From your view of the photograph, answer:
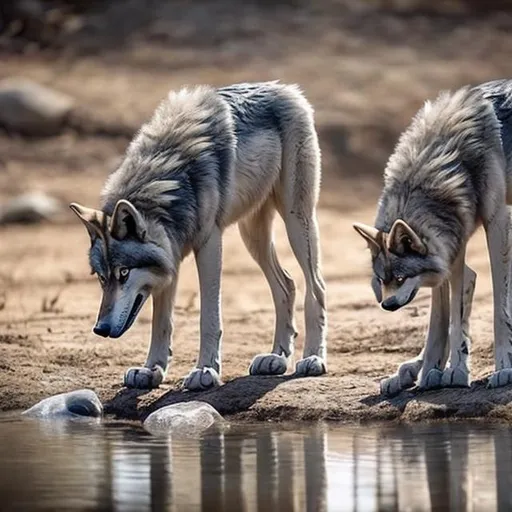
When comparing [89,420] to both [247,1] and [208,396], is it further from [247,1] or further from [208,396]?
[247,1]

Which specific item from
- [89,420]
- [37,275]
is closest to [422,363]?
[89,420]

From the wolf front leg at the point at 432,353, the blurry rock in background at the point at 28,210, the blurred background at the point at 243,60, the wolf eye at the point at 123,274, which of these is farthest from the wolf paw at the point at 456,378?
the blurry rock in background at the point at 28,210

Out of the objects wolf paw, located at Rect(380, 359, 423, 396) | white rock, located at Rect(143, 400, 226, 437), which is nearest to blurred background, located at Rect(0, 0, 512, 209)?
wolf paw, located at Rect(380, 359, 423, 396)

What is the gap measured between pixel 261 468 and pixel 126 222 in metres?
2.17

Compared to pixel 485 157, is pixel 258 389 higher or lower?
lower

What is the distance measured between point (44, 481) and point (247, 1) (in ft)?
55.6

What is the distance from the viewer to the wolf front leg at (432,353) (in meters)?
9.01

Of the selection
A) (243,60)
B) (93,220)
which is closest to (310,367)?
(93,220)

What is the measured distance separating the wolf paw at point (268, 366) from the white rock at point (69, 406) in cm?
103

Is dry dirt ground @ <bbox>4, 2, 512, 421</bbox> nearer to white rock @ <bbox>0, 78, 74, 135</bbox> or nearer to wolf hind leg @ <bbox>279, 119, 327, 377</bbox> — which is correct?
white rock @ <bbox>0, 78, 74, 135</bbox>

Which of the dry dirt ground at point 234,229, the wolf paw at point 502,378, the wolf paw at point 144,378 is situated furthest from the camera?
the wolf paw at point 144,378

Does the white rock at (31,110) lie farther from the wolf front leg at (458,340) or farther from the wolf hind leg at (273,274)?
the wolf front leg at (458,340)

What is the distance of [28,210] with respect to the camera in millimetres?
16188

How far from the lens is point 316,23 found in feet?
73.7
